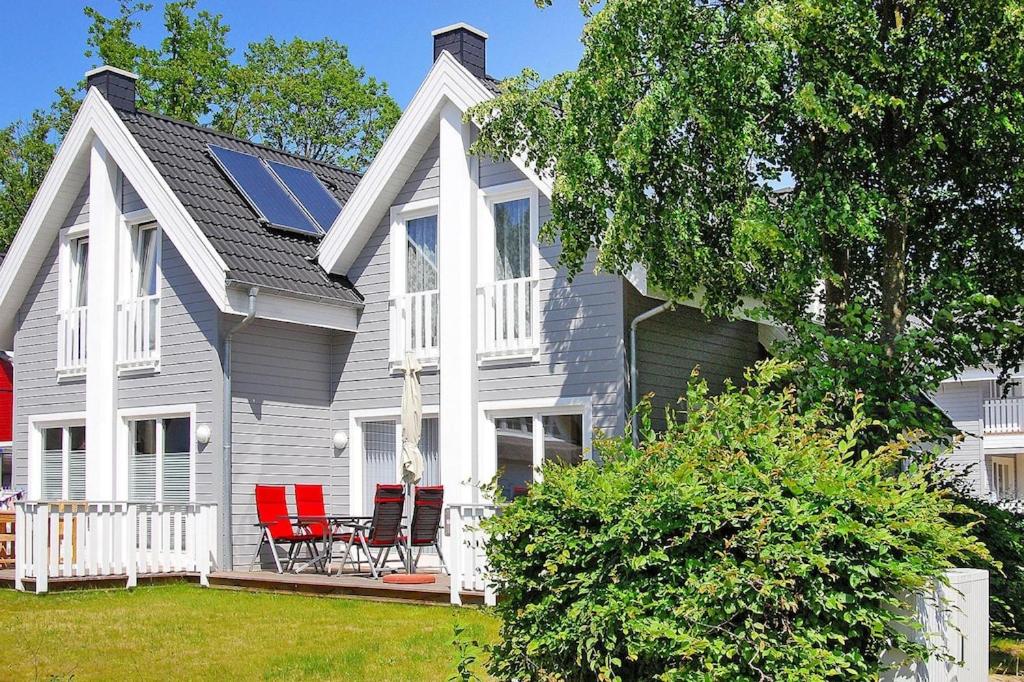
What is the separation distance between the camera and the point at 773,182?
12.6m

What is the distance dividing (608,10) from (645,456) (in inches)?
226

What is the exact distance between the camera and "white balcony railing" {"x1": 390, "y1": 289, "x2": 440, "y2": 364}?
1673 cm

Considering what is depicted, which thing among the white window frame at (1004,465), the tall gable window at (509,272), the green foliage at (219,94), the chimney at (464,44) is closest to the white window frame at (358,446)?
the tall gable window at (509,272)

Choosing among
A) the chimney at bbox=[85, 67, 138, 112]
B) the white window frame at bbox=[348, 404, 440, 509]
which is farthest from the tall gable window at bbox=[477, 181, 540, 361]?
the chimney at bbox=[85, 67, 138, 112]

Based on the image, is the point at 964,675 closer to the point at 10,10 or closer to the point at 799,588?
the point at 799,588

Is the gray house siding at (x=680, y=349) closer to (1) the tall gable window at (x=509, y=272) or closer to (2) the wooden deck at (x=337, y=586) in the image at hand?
(1) the tall gable window at (x=509, y=272)

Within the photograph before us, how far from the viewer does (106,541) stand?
1481 centimetres

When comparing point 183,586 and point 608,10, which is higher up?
point 608,10

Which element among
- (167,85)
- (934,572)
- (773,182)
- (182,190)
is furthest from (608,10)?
(167,85)

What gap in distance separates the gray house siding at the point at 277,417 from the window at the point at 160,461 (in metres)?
1.06

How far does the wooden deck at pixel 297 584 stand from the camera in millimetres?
13195

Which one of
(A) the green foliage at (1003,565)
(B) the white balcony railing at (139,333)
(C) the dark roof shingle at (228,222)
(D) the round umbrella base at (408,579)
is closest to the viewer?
(A) the green foliage at (1003,565)

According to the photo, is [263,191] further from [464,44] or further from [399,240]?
[464,44]

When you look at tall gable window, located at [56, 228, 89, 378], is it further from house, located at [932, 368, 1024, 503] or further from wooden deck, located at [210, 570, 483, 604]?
house, located at [932, 368, 1024, 503]
